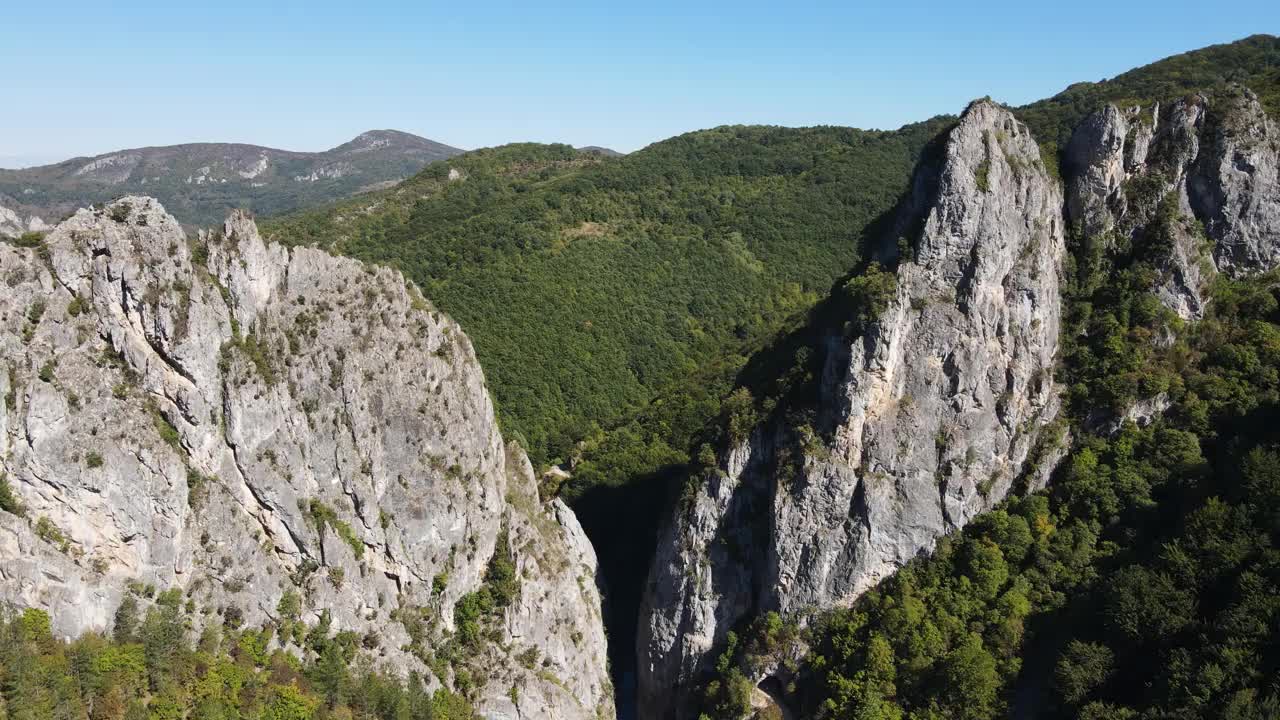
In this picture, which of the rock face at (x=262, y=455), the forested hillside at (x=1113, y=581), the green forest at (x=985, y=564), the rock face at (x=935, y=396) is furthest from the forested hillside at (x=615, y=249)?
the forested hillside at (x=1113, y=581)

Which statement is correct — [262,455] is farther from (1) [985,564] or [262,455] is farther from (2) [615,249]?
(2) [615,249]

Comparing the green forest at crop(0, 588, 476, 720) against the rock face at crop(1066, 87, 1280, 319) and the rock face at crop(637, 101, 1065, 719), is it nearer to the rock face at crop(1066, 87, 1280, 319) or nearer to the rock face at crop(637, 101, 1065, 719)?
the rock face at crop(637, 101, 1065, 719)

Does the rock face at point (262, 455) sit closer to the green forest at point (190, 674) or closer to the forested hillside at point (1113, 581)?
the green forest at point (190, 674)

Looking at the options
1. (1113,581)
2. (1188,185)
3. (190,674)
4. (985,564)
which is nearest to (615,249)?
(1188,185)

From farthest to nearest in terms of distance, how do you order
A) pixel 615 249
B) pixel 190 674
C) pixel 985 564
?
pixel 615 249 < pixel 985 564 < pixel 190 674

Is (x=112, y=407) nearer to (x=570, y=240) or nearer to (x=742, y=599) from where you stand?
(x=742, y=599)

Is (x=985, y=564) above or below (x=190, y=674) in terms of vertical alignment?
above
